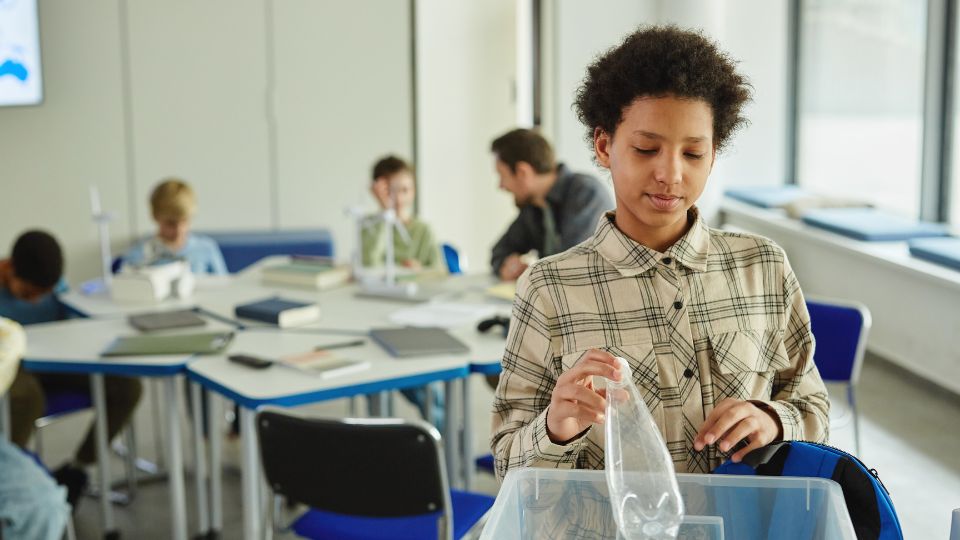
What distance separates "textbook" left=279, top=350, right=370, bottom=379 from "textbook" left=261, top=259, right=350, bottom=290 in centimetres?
103

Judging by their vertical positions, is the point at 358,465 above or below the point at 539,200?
below

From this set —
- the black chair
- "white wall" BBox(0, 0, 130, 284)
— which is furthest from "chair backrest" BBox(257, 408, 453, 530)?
"white wall" BBox(0, 0, 130, 284)

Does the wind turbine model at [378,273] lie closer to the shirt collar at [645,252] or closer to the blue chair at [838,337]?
the blue chair at [838,337]

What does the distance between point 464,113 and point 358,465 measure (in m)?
4.67

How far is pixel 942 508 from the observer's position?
11.4 feet

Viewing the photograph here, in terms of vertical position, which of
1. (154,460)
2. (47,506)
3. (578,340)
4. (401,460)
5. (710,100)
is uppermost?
(710,100)

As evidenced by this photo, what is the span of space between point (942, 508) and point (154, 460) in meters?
2.86

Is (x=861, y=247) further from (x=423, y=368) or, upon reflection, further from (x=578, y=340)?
(x=578, y=340)

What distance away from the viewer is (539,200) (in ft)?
12.7

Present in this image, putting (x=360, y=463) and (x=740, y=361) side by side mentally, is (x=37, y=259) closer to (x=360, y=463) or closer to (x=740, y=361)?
(x=360, y=463)

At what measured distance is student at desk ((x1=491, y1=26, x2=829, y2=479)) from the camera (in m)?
1.36

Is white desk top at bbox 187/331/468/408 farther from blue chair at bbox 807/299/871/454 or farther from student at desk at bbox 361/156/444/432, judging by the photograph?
student at desk at bbox 361/156/444/432

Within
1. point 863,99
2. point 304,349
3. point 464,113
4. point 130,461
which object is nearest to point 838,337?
point 304,349

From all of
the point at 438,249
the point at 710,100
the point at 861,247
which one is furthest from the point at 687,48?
the point at 861,247
